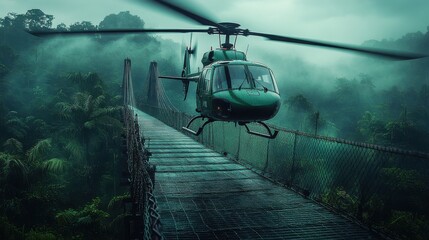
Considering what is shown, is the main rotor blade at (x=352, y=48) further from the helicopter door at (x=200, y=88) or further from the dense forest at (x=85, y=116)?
the dense forest at (x=85, y=116)

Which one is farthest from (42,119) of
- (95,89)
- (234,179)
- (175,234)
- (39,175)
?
(175,234)

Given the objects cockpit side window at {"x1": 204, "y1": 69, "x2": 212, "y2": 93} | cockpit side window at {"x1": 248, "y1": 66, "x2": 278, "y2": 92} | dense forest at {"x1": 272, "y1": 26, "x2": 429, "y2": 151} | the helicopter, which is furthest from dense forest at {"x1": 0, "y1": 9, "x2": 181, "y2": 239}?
dense forest at {"x1": 272, "y1": 26, "x2": 429, "y2": 151}

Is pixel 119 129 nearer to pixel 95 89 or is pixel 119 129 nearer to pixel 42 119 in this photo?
pixel 95 89

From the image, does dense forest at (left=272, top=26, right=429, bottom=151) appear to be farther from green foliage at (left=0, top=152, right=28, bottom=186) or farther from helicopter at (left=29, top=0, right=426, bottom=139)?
green foliage at (left=0, top=152, right=28, bottom=186)

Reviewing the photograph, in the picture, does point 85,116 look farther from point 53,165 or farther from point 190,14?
point 190,14

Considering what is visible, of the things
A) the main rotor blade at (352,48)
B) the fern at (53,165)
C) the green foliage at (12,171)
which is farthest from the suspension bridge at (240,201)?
the fern at (53,165)

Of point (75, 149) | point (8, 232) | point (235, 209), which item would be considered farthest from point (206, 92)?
point (75, 149)
